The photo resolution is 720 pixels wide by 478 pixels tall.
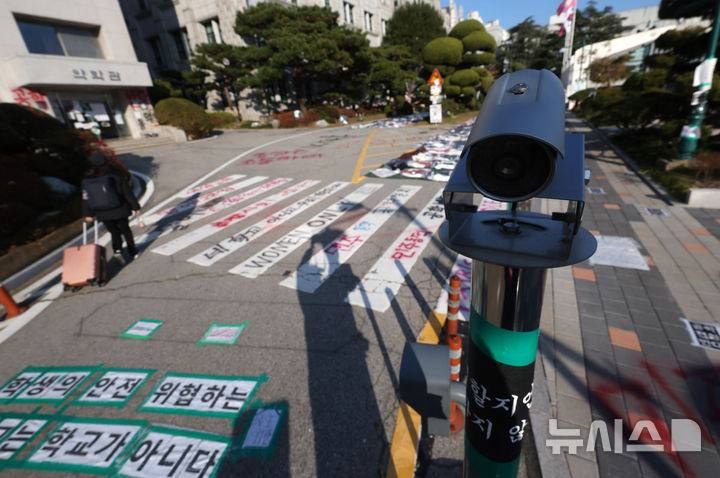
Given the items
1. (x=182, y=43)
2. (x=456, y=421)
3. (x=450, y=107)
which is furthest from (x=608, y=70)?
(x=456, y=421)

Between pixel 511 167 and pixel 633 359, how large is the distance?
390cm

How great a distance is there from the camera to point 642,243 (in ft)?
21.1

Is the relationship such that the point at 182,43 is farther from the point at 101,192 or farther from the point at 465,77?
the point at 101,192

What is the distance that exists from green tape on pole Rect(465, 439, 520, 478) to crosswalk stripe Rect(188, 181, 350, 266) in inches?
243

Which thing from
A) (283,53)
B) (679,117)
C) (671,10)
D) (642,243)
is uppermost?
(283,53)

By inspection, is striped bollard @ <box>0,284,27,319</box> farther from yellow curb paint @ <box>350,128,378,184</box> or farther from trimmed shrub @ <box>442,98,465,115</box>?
trimmed shrub @ <box>442,98,465,115</box>

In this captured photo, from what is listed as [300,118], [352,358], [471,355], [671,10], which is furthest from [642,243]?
[300,118]

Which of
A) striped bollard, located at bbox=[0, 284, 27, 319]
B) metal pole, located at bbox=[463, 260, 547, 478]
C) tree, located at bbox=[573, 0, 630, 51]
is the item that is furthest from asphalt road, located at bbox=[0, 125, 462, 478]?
tree, located at bbox=[573, 0, 630, 51]

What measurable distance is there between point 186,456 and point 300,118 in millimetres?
31963

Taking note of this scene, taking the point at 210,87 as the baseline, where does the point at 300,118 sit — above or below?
below

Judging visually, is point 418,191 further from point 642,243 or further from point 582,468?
point 582,468

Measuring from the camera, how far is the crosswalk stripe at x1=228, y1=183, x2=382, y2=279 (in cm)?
644

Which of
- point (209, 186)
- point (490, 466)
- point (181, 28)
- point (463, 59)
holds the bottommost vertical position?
point (209, 186)

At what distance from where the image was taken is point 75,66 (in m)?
22.2
